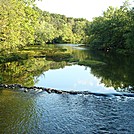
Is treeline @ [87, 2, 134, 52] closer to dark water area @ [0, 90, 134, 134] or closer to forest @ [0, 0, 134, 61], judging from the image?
forest @ [0, 0, 134, 61]

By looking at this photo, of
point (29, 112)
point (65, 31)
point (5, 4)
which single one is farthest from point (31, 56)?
point (65, 31)

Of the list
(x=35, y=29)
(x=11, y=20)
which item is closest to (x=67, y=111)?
(x=11, y=20)

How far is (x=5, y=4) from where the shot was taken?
4194 centimetres

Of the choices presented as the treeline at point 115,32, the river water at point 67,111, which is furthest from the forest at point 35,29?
the river water at point 67,111

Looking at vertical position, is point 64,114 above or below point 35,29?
below

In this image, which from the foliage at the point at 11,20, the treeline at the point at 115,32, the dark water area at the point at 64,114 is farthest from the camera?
the treeline at the point at 115,32

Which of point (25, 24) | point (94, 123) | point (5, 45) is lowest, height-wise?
point (94, 123)

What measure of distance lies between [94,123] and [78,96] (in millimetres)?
7607

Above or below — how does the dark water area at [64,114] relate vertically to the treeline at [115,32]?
below

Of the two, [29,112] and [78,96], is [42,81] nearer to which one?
[78,96]

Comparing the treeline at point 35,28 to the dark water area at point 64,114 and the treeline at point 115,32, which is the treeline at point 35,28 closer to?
the treeline at point 115,32

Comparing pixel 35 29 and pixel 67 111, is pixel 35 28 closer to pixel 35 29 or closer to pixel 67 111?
pixel 35 29

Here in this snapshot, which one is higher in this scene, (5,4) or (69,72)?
(5,4)

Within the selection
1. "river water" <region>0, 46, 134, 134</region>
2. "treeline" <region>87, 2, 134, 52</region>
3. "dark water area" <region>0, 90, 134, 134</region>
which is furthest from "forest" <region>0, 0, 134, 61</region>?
"dark water area" <region>0, 90, 134, 134</region>
